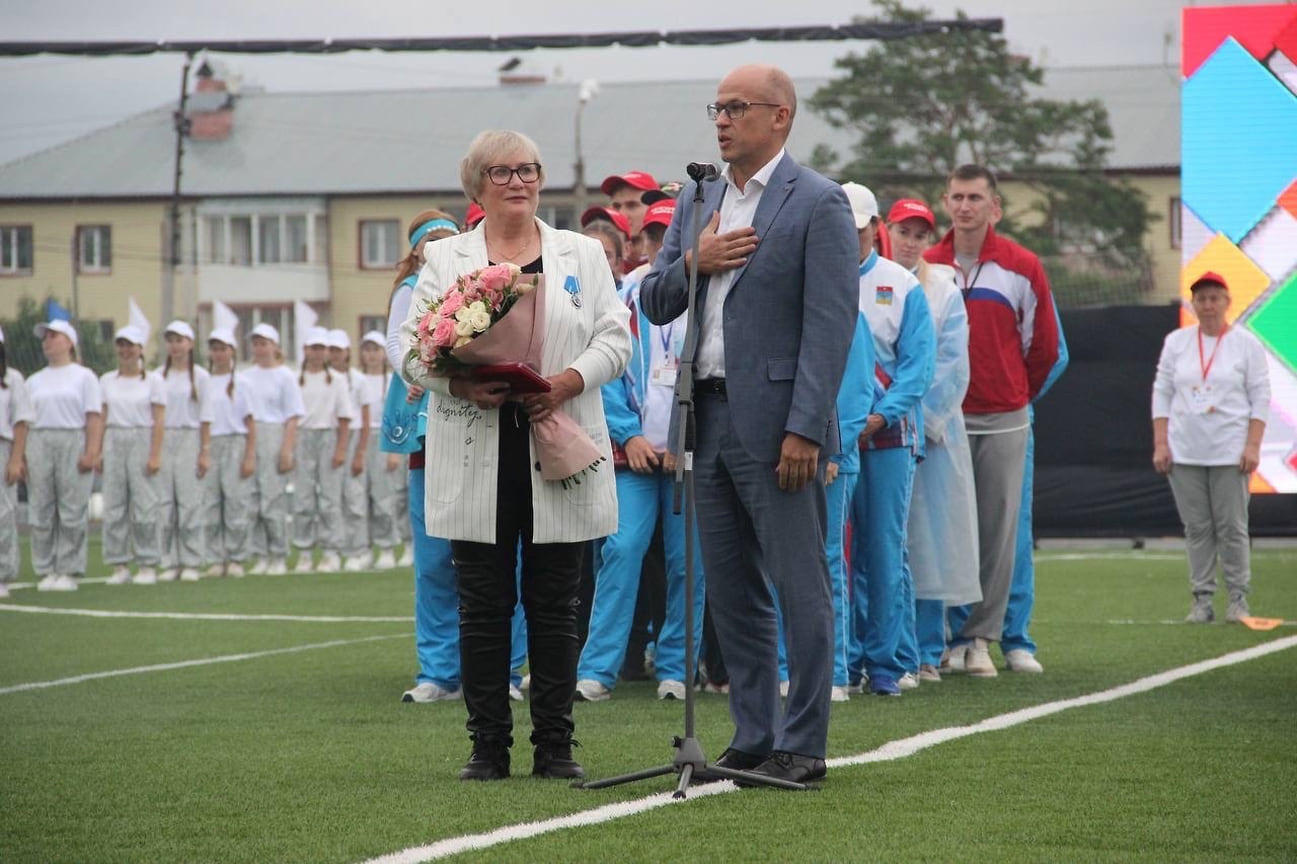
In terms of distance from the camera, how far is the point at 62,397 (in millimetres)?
17109

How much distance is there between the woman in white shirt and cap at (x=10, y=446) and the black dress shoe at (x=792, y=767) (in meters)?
11.0

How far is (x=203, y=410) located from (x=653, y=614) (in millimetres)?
9942

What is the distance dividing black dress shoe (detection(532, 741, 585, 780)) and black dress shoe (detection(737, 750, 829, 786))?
1.90 ft

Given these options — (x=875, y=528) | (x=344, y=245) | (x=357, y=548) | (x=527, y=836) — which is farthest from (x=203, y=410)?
(x=344, y=245)

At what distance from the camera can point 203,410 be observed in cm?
1870

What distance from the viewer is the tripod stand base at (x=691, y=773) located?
5.81m

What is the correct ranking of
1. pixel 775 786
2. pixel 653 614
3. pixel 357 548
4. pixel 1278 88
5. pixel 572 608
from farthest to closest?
pixel 357 548 < pixel 1278 88 < pixel 653 614 < pixel 572 608 < pixel 775 786

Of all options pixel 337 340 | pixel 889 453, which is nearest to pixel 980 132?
pixel 337 340

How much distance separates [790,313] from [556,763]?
5.37ft

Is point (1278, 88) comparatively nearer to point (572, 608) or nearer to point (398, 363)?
point (398, 363)

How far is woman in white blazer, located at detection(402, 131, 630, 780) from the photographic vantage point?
6.18 m

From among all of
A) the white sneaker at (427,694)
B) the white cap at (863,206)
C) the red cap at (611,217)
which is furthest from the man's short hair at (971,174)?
the white sneaker at (427,694)

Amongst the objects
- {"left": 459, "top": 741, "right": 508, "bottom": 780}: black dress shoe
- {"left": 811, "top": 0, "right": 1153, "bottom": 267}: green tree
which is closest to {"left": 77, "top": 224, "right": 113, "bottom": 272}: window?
{"left": 811, "top": 0, "right": 1153, "bottom": 267}: green tree

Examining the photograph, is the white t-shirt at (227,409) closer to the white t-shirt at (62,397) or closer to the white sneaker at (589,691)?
the white t-shirt at (62,397)
